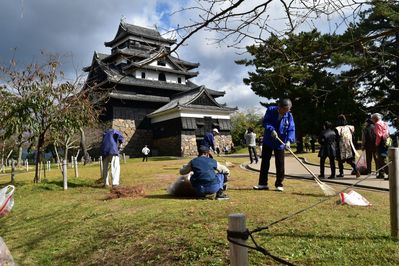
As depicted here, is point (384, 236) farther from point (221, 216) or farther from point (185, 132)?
point (185, 132)

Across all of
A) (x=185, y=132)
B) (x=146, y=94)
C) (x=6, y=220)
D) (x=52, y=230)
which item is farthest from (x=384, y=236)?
(x=146, y=94)

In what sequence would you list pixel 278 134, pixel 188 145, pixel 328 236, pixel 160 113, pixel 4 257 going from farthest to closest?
pixel 160 113
pixel 188 145
pixel 278 134
pixel 328 236
pixel 4 257

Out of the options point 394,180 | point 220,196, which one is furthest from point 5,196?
point 394,180

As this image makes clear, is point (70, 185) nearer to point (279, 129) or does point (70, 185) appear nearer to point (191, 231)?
point (279, 129)

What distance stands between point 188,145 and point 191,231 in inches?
1075

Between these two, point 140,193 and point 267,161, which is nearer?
point 267,161

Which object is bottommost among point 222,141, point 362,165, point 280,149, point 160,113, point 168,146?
point 362,165

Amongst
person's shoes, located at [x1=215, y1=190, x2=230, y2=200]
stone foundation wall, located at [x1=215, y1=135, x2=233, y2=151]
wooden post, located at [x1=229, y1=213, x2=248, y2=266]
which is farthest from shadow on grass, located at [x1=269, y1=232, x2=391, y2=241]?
stone foundation wall, located at [x1=215, y1=135, x2=233, y2=151]

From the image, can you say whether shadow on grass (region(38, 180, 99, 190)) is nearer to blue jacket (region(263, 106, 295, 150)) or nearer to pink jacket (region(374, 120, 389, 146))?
blue jacket (region(263, 106, 295, 150))

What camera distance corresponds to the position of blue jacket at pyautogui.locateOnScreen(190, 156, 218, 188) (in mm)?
6562

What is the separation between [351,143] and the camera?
33.5 feet

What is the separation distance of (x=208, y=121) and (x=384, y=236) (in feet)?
96.5

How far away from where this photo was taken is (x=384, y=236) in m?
4.19

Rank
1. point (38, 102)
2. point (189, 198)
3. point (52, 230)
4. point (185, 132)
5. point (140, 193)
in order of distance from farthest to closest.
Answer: point (185, 132)
point (38, 102)
point (140, 193)
point (189, 198)
point (52, 230)
